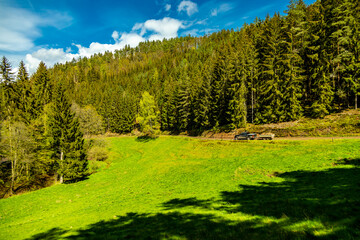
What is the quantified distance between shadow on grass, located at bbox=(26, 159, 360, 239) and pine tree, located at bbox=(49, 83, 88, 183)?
20.3 metres

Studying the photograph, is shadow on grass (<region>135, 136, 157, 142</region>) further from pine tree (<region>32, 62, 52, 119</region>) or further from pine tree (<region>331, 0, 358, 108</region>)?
pine tree (<region>331, 0, 358, 108</region>)

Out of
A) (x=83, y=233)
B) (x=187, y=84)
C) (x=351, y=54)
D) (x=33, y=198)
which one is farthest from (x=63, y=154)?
(x=351, y=54)

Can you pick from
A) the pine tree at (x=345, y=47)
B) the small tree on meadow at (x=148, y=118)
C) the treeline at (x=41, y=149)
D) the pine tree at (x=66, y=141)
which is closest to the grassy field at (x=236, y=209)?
the pine tree at (x=66, y=141)

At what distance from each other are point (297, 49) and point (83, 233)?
177ft

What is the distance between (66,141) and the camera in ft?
97.3

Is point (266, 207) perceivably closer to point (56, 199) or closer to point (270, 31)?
point (56, 199)

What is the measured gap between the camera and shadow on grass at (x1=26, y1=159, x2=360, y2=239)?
553cm

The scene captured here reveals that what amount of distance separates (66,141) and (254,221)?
32.7m

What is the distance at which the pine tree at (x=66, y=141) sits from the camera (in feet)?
94.3

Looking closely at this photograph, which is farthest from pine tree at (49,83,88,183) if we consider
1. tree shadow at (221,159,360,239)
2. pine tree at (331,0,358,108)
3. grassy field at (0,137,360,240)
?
pine tree at (331,0,358,108)

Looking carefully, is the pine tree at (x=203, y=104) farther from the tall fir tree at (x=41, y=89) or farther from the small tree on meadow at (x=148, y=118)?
the tall fir tree at (x=41, y=89)

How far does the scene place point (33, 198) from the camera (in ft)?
72.7

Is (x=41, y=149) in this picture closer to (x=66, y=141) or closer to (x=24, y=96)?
(x=66, y=141)

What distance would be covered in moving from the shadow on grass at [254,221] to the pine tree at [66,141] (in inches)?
799
